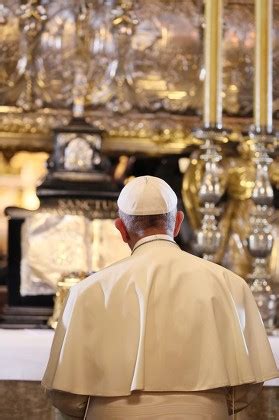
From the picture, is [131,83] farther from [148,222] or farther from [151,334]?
→ [151,334]

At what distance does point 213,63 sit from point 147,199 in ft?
6.26

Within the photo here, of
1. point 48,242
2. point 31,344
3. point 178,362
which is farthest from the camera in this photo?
point 48,242

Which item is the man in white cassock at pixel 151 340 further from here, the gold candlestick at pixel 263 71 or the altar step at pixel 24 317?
the gold candlestick at pixel 263 71

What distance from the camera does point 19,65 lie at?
5543 millimetres

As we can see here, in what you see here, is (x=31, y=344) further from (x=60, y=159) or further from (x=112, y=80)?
(x=112, y=80)

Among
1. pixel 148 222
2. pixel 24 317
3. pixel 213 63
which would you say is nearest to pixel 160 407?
pixel 148 222

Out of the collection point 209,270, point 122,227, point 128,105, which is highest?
point 128,105

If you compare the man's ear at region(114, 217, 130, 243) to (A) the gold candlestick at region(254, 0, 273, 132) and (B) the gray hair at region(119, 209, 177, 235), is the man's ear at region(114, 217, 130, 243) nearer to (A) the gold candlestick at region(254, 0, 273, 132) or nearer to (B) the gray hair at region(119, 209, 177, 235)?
(B) the gray hair at region(119, 209, 177, 235)

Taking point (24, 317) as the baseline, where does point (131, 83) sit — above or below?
above

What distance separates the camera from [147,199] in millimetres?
3025

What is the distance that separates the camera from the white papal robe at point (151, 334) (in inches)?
115

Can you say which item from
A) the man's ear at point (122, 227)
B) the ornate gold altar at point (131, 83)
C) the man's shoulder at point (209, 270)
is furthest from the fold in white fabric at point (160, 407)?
the ornate gold altar at point (131, 83)

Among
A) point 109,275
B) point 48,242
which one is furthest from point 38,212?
point 109,275

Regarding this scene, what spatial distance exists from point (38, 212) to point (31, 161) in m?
0.99
